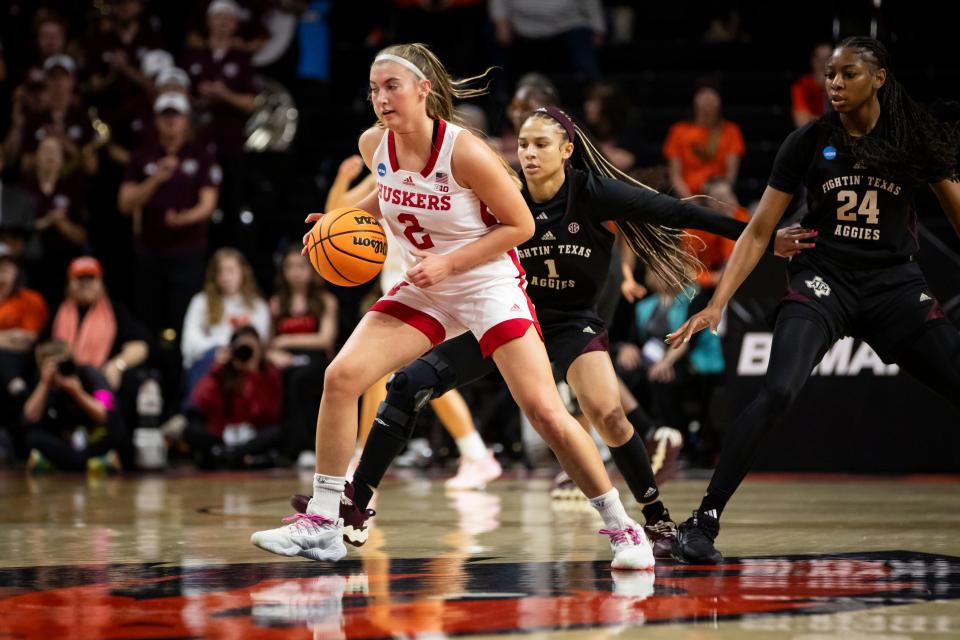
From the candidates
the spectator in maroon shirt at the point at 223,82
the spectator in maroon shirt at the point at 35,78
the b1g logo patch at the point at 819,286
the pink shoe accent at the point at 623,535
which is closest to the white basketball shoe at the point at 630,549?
the pink shoe accent at the point at 623,535

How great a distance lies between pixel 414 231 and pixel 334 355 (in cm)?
606

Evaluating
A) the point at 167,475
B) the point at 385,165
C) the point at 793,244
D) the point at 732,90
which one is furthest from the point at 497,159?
the point at 732,90

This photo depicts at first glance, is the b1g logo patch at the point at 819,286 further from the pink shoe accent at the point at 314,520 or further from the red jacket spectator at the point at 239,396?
the red jacket spectator at the point at 239,396

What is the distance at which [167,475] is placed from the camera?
1023cm

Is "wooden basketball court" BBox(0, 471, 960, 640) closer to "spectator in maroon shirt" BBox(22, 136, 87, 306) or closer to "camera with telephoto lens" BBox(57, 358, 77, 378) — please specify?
"camera with telephoto lens" BBox(57, 358, 77, 378)

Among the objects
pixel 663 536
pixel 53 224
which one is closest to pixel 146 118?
pixel 53 224

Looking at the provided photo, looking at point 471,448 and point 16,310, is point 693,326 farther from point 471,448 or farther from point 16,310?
point 16,310

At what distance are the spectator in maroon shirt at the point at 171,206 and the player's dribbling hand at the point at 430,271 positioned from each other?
22.5 feet

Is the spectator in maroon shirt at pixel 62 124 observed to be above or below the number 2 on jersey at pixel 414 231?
above

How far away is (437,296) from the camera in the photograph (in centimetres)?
520

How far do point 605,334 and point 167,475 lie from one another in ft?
16.2

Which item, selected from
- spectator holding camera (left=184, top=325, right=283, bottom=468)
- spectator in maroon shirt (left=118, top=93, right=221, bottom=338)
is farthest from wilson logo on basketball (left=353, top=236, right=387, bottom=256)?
spectator in maroon shirt (left=118, top=93, right=221, bottom=338)

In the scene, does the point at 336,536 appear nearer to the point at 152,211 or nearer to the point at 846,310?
the point at 846,310

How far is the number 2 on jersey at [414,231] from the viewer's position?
5172 mm
